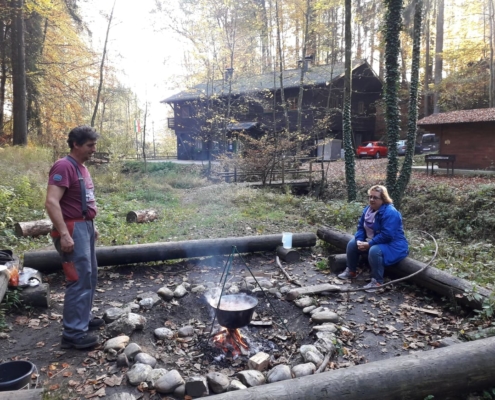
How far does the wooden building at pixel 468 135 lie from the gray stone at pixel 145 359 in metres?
18.7

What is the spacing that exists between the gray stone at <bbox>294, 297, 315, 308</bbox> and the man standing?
7.98ft

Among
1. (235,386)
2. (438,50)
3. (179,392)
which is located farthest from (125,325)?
(438,50)

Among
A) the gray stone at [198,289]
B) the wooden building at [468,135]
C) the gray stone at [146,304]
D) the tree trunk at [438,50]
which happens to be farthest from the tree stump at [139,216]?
the tree trunk at [438,50]

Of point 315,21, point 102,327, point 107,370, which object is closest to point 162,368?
point 107,370

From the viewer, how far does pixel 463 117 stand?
18312mm

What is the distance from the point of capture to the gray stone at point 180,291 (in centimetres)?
495

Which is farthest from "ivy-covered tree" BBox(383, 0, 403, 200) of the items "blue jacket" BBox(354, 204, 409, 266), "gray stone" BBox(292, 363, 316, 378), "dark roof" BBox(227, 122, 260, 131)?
"dark roof" BBox(227, 122, 260, 131)

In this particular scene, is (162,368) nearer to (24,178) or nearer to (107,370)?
(107,370)

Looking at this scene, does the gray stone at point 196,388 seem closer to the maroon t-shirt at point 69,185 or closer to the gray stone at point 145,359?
the gray stone at point 145,359

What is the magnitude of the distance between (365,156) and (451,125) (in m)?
7.94

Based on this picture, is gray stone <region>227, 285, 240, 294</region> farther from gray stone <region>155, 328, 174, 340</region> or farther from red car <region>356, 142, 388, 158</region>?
red car <region>356, 142, 388, 158</region>

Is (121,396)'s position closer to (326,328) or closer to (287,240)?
(326,328)

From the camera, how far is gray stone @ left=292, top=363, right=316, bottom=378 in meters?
3.16

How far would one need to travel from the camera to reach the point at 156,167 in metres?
23.0
